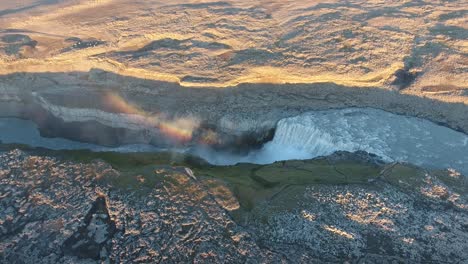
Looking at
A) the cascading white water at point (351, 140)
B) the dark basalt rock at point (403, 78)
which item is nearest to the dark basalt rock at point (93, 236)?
the cascading white water at point (351, 140)

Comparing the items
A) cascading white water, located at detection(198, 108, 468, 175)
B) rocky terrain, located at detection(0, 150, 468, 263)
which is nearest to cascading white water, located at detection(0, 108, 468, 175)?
cascading white water, located at detection(198, 108, 468, 175)

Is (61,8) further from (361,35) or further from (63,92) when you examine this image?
(361,35)

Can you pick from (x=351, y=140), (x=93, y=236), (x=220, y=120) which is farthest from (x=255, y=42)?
(x=93, y=236)

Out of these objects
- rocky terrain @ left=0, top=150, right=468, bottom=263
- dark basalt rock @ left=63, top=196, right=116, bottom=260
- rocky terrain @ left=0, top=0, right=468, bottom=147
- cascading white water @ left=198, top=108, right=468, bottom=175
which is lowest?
dark basalt rock @ left=63, top=196, right=116, bottom=260

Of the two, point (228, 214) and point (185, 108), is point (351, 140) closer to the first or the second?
point (228, 214)

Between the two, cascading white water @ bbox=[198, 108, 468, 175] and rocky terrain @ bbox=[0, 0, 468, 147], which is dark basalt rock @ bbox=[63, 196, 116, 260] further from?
rocky terrain @ bbox=[0, 0, 468, 147]

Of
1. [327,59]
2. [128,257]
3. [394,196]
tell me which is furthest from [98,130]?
[394,196]
